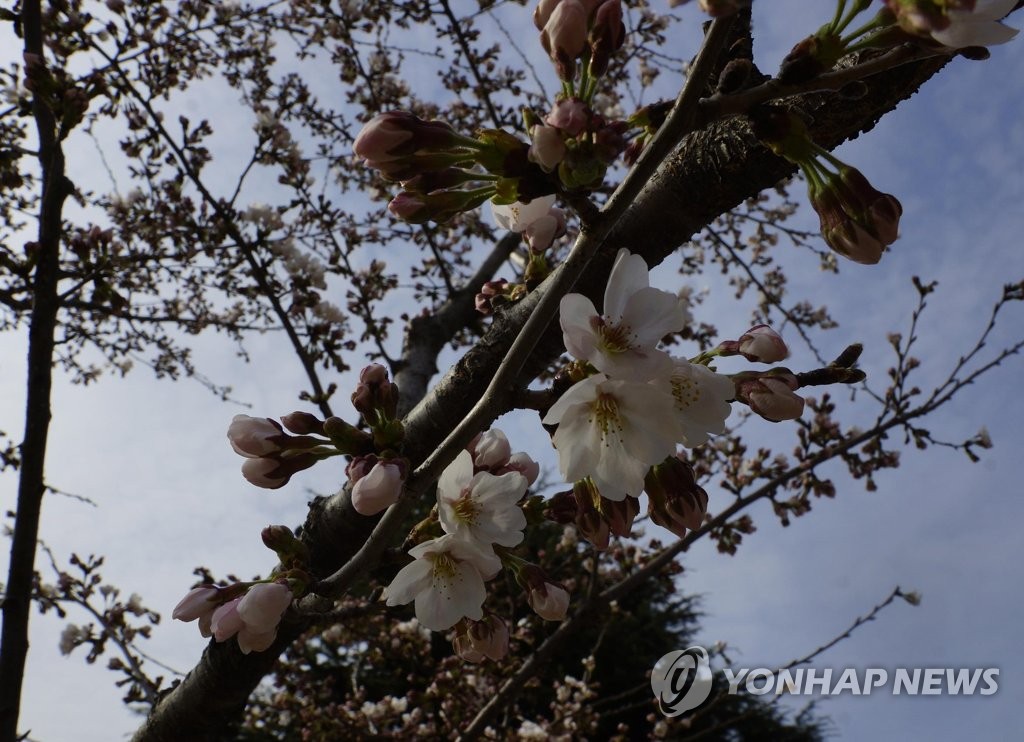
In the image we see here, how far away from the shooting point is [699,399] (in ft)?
3.13

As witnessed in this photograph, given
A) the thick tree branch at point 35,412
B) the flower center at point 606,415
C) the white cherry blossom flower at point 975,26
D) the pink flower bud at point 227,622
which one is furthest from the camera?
the thick tree branch at point 35,412

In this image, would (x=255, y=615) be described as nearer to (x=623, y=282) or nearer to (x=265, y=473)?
(x=265, y=473)

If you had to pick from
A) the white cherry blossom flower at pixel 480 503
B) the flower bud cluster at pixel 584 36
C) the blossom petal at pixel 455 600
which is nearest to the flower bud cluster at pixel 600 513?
the white cherry blossom flower at pixel 480 503

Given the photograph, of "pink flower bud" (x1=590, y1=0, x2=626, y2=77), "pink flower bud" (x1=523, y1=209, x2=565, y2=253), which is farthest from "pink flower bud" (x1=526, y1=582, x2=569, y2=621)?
"pink flower bud" (x1=590, y1=0, x2=626, y2=77)

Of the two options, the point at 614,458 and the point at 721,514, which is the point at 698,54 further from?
the point at 721,514

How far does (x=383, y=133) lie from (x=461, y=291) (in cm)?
300

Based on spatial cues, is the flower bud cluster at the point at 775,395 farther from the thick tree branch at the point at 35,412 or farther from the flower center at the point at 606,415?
the thick tree branch at the point at 35,412

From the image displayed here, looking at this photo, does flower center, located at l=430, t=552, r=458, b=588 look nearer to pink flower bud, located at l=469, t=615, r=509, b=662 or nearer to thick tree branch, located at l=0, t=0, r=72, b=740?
pink flower bud, located at l=469, t=615, r=509, b=662

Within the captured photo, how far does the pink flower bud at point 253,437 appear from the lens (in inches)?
42.8

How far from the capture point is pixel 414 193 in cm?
98

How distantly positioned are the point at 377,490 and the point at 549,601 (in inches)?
14.5

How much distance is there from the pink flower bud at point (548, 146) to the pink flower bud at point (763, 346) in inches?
15.9

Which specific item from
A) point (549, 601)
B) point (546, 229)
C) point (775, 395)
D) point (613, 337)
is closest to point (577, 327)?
point (613, 337)

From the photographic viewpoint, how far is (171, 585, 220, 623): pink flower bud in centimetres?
110
